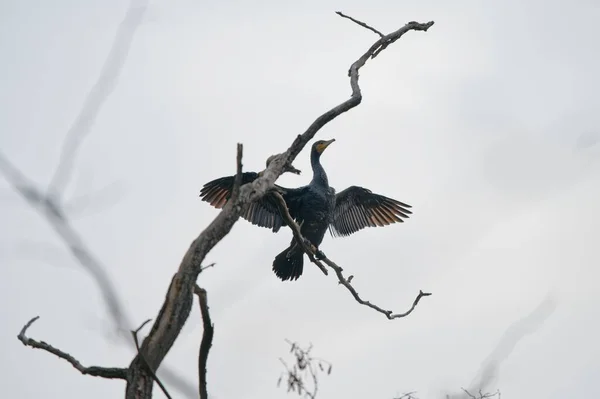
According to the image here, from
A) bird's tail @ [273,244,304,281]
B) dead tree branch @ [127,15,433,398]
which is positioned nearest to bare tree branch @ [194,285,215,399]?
dead tree branch @ [127,15,433,398]

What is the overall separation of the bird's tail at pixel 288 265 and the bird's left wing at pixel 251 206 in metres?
0.37

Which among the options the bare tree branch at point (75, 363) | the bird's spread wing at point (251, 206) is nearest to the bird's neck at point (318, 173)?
the bird's spread wing at point (251, 206)

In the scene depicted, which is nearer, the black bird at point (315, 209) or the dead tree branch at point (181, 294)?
the dead tree branch at point (181, 294)

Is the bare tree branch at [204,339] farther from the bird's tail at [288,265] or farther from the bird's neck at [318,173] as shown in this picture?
the bird's neck at [318,173]

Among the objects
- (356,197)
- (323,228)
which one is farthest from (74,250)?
(356,197)

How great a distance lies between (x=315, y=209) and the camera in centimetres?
774

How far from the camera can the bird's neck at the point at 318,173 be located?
8.00 metres

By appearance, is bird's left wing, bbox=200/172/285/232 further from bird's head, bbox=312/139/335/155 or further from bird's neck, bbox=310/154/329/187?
bird's head, bbox=312/139/335/155

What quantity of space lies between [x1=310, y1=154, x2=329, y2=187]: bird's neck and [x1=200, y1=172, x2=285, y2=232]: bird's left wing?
53 cm

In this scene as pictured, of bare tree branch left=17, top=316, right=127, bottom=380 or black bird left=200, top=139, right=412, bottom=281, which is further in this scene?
black bird left=200, top=139, right=412, bottom=281

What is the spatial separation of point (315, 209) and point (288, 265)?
638mm

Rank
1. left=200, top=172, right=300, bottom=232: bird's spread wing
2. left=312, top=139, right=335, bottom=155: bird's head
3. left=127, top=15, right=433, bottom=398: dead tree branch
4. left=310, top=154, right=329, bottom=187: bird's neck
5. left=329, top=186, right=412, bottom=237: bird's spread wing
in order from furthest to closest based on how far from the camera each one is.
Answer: left=329, top=186, right=412, bottom=237: bird's spread wing, left=312, top=139, right=335, bottom=155: bird's head, left=200, top=172, right=300, bottom=232: bird's spread wing, left=310, top=154, right=329, bottom=187: bird's neck, left=127, top=15, right=433, bottom=398: dead tree branch

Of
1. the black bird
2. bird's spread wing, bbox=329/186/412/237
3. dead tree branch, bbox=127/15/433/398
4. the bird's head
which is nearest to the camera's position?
dead tree branch, bbox=127/15/433/398

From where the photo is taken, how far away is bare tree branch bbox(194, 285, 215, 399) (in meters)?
2.92
